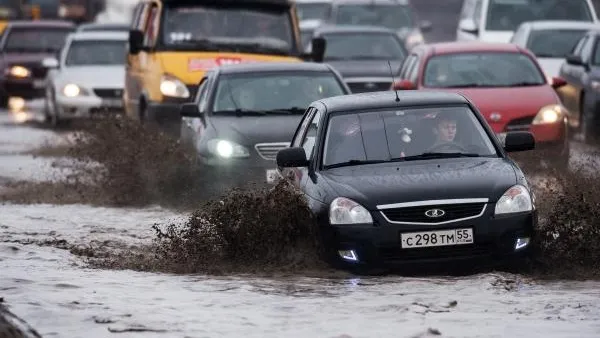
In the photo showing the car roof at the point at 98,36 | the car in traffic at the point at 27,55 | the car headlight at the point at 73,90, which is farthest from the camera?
the car in traffic at the point at 27,55

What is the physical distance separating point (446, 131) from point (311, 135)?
3.42ft

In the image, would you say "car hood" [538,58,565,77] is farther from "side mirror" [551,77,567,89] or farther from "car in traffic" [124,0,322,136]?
"car in traffic" [124,0,322,136]

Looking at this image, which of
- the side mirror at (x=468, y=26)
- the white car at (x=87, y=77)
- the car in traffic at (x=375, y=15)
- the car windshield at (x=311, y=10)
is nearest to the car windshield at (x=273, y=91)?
the white car at (x=87, y=77)

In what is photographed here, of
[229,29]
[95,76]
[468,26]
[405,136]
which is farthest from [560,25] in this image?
[405,136]

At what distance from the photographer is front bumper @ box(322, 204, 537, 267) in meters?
11.2

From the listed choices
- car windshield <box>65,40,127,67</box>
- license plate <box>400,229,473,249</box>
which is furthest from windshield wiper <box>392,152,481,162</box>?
car windshield <box>65,40,127,67</box>

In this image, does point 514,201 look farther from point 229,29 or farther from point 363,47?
point 363,47

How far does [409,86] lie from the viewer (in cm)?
2052

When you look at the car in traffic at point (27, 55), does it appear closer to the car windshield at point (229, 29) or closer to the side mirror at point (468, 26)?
the side mirror at point (468, 26)

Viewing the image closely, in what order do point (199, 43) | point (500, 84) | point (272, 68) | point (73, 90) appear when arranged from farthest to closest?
point (73, 90) → point (199, 43) → point (500, 84) → point (272, 68)

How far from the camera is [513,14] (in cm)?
3100

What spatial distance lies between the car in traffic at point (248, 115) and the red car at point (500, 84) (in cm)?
120

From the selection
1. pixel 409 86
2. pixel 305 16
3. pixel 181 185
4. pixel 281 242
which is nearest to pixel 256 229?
pixel 281 242

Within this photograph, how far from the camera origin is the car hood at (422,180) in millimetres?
11328
